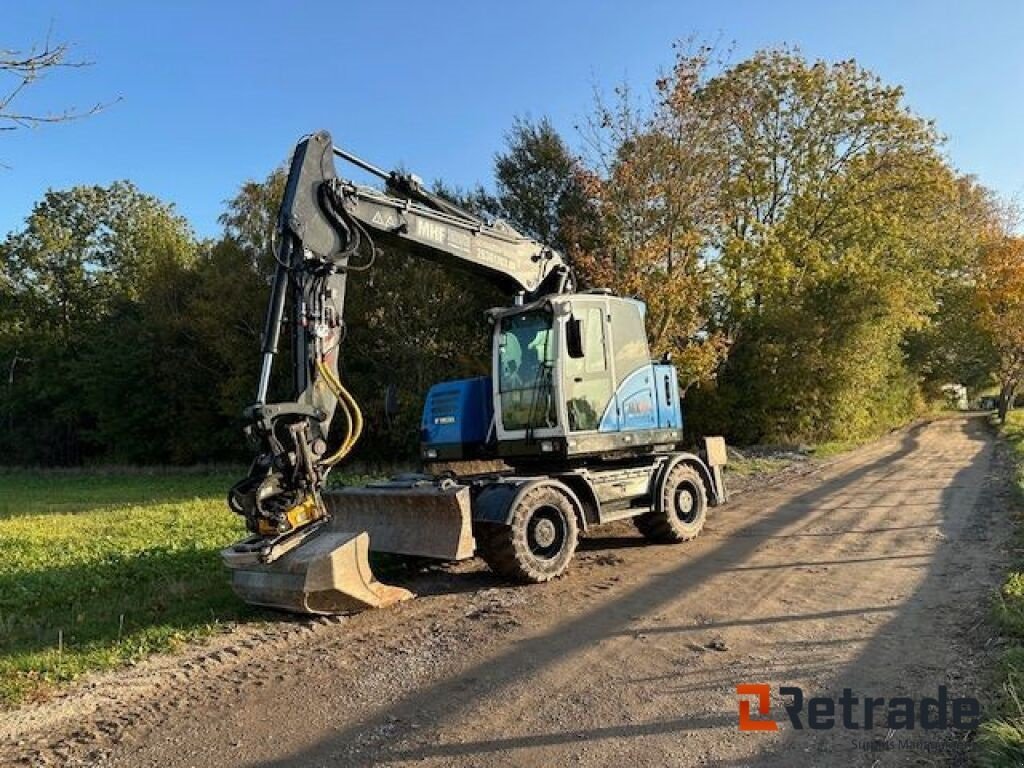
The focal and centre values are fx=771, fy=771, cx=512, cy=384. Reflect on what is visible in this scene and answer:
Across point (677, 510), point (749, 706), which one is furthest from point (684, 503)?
point (749, 706)

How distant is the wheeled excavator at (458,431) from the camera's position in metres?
6.11

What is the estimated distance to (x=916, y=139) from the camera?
→ 2478 centimetres

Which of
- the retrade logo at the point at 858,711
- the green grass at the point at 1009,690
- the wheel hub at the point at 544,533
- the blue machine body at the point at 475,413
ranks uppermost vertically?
the blue machine body at the point at 475,413

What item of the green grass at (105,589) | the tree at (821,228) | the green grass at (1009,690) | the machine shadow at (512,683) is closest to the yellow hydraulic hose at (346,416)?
the green grass at (105,589)

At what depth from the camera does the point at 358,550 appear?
612 cm

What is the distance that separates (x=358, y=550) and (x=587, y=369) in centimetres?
347

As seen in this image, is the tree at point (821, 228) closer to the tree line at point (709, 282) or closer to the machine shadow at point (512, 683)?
the tree line at point (709, 282)

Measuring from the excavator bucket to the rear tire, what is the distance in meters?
2.93

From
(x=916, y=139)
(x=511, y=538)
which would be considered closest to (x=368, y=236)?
(x=511, y=538)

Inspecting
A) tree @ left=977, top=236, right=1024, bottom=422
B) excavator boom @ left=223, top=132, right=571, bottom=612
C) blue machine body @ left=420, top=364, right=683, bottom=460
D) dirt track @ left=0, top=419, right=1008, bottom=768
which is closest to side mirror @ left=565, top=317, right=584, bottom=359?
blue machine body @ left=420, top=364, right=683, bottom=460

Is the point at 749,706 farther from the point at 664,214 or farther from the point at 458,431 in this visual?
the point at 664,214

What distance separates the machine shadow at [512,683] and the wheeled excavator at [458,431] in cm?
101

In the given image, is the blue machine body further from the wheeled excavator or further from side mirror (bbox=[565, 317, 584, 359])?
side mirror (bbox=[565, 317, 584, 359])

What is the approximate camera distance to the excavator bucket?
233 inches
